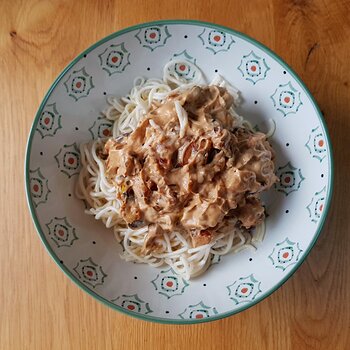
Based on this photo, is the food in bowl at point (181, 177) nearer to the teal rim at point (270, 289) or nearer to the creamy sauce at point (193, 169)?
the creamy sauce at point (193, 169)

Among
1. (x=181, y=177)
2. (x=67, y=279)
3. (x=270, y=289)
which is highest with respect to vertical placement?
(x=181, y=177)

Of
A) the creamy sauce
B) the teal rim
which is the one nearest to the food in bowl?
the creamy sauce

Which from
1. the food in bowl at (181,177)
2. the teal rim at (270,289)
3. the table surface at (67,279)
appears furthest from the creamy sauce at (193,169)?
the table surface at (67,279)

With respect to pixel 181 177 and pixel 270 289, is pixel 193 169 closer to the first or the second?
pixel 181 177

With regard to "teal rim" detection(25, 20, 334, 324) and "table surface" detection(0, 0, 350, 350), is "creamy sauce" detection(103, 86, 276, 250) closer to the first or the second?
"teal rim" detection(25, 20, 334, 324)

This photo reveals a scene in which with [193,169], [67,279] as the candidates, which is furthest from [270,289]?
[67,279]

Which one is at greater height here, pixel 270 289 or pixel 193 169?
pixel 193 169
